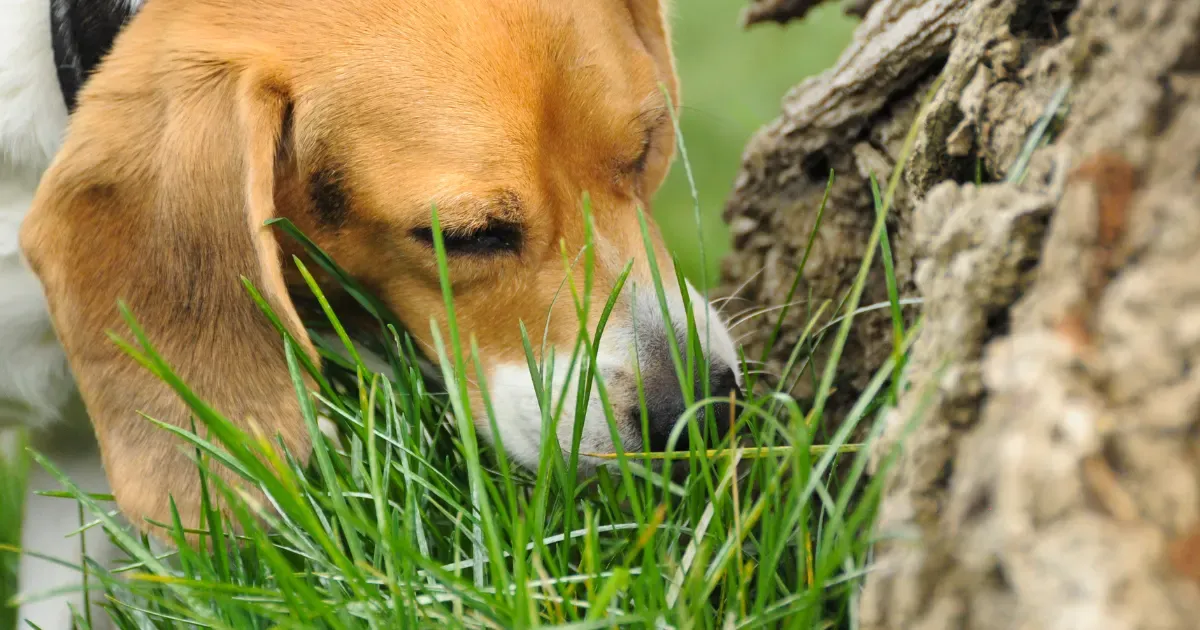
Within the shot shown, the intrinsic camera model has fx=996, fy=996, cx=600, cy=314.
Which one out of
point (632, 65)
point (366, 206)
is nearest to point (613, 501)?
point (366, 206)

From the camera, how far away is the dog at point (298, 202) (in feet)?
6.42

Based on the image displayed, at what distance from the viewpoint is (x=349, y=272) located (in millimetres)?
2236

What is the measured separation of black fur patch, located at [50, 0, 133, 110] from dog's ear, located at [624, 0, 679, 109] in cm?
129

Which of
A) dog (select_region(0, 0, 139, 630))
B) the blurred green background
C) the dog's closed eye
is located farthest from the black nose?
the blurred green background

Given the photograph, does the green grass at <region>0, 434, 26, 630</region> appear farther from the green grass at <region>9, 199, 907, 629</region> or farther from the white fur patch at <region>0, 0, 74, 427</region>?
the green grass at <region>9, 199, 907, 629</region>

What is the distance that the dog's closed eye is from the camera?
2.08 meters

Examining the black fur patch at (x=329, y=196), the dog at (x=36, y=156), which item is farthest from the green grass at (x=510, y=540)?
the dog at (x=36, y=156)

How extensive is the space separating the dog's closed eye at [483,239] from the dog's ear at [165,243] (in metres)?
0.34

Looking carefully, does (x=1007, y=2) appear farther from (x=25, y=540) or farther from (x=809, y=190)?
(x=25, y=540)

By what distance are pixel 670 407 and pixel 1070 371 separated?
1127 mm

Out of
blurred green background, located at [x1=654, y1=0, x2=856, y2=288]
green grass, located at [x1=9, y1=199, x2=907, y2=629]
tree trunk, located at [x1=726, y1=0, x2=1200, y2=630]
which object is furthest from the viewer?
blurred green background, located at [x1=654, y1=0, x2=856, y2=288]

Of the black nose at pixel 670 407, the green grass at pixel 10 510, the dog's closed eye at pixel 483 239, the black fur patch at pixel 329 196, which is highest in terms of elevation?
the black fur patch at pixel 329 196

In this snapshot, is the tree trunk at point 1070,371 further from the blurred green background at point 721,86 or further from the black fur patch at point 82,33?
the blurred green background at point 721,86

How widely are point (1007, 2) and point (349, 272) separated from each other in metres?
1.44
